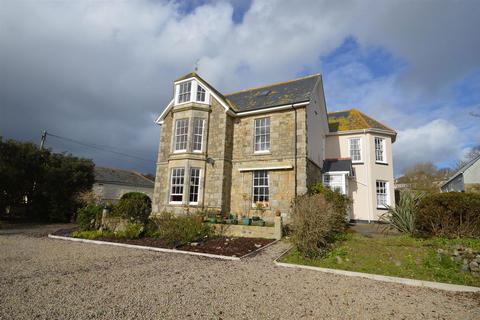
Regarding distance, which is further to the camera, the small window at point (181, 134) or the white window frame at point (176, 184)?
the small window at point (181, 134)

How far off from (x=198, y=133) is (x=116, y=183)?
25.2 meters

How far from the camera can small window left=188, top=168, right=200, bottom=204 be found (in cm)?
1567

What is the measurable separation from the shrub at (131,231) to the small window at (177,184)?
4.23 metres

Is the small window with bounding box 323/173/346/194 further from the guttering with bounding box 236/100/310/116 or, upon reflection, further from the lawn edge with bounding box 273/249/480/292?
the lawn edge with bounding box 273/249/480/292

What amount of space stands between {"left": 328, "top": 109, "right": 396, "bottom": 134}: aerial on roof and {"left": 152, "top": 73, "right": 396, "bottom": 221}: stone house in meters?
0.28

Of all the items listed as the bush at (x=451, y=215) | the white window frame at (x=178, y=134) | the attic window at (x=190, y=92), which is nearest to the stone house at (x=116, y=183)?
the white window frame at (x=178, y=134)

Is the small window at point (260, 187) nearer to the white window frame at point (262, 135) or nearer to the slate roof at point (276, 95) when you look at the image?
the white window frame at point (262, 135)

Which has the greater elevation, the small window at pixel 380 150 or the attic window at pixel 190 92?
the attic window at pixel 190 92

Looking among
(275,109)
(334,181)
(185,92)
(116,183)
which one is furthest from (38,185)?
(334,181)

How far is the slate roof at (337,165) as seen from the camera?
56.8 ft

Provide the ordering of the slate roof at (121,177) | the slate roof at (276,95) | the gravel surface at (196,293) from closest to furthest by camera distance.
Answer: the gravel surface at (196,293)
the slate roof at (276,95)
the slate roof at (121,177)

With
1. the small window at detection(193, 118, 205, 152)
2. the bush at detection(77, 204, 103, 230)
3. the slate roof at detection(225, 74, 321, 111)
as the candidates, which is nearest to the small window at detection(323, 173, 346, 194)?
the slate roof at detection(225, 74, 321, 111)

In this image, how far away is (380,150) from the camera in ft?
61.9

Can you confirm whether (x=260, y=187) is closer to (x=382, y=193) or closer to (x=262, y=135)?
(x=262, y=135)
